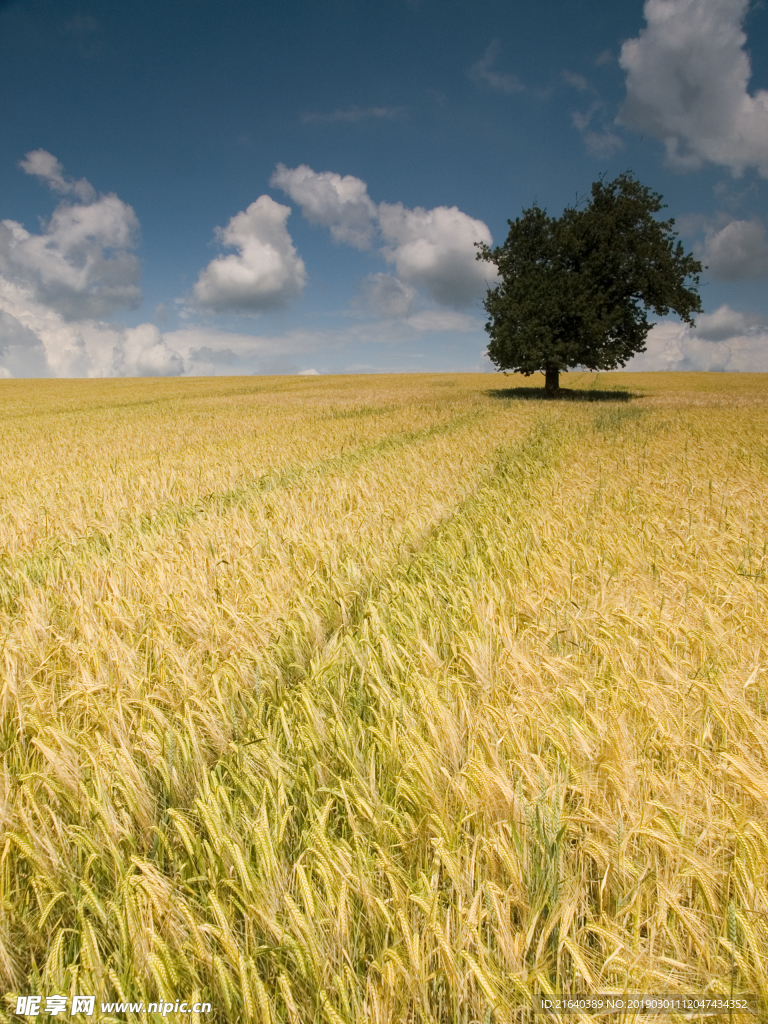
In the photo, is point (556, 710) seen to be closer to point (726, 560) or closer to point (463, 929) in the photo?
point (463, 929)

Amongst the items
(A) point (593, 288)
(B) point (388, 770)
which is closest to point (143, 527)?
(B) point (388, 770)

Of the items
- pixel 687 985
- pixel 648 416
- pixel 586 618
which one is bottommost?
pixel 687 985

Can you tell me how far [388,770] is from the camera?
6.05 ft

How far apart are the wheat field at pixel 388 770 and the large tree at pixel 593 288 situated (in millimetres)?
23440

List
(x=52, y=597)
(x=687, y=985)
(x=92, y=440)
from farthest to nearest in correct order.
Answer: (x=92, y=440) < (x=52, y=597) < (x=687, y=985)

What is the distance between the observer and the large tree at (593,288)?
2556cm

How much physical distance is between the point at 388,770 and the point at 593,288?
28908mm

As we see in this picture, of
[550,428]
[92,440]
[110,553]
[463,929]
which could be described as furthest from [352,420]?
[463,929]

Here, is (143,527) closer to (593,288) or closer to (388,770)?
(388,770)

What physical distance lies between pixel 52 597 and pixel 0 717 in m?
1.47

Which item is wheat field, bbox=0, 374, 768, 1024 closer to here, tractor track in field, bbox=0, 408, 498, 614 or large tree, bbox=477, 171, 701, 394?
tractor track in field, bbox=0, 408, 498, 614

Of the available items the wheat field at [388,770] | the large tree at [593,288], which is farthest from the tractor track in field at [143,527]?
the large tree at [593,288]

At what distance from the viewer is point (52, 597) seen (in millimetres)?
3553

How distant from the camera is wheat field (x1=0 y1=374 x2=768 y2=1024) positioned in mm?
1205
